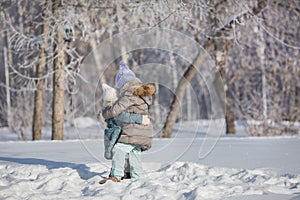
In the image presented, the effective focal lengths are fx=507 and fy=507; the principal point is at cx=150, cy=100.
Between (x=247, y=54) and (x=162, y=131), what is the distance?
4180 mm

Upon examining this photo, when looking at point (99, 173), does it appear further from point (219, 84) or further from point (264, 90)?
point (264, 90)

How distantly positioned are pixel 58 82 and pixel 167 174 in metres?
5.40

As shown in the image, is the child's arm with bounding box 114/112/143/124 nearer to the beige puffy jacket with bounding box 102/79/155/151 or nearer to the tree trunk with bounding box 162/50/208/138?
the beige puffy jacket with bounding box 102/79/155/151

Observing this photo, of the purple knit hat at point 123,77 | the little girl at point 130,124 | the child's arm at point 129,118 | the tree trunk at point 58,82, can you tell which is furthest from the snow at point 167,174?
the tree trunk at point 58,82

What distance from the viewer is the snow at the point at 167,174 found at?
4.57 m

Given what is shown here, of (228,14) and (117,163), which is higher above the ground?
(228,14)

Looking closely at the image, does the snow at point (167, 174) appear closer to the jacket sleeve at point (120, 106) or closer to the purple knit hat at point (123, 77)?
the jacket sleeve at point (120, 106)

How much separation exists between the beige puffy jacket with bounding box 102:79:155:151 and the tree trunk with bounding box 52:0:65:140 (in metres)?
4.75

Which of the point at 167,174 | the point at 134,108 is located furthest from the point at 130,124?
the point at 167,174

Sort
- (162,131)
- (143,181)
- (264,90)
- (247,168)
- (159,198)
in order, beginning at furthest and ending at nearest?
(264,90) → (162,131) → (247,168) → (143,181) → (159,198)

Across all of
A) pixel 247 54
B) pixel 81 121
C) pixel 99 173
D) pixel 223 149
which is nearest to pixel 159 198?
pixel 99 173

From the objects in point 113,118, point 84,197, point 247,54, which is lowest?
point 84,197

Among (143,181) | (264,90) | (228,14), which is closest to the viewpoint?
(143,181)

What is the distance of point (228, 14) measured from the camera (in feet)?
36.8
